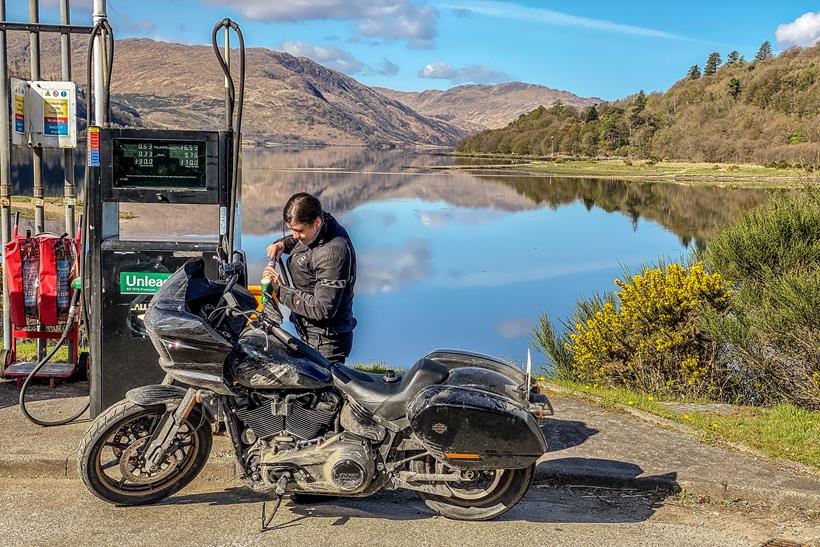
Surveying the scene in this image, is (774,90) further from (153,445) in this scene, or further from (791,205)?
(153,445)

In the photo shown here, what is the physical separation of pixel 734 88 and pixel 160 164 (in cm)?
14240

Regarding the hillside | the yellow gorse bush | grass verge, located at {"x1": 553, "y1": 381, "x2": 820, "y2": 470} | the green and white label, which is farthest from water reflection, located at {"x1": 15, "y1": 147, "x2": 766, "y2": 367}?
the hillside

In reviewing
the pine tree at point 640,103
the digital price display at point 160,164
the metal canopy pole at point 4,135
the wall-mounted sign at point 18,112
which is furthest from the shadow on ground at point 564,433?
the pine tree at point 640,103

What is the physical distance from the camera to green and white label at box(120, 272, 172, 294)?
6551mm

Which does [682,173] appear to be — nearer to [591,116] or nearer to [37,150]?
[591,116]

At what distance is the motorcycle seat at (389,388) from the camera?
5273mm

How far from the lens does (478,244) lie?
3578cm

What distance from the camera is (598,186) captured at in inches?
2896

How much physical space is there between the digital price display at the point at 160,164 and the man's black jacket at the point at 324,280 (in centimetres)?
97

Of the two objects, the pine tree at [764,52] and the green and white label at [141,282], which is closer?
the green and white label at [141,282]

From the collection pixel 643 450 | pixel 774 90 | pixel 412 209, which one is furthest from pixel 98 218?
pixel 774 90

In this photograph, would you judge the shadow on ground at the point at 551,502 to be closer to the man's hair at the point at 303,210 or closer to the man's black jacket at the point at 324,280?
the man's black jacket at the point at 324,280

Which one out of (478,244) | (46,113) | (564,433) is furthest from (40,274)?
(478,244)

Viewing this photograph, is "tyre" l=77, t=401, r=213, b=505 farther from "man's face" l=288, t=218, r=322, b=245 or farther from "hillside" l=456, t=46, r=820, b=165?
"hillside" l=456, t=46, r=820, b=165
